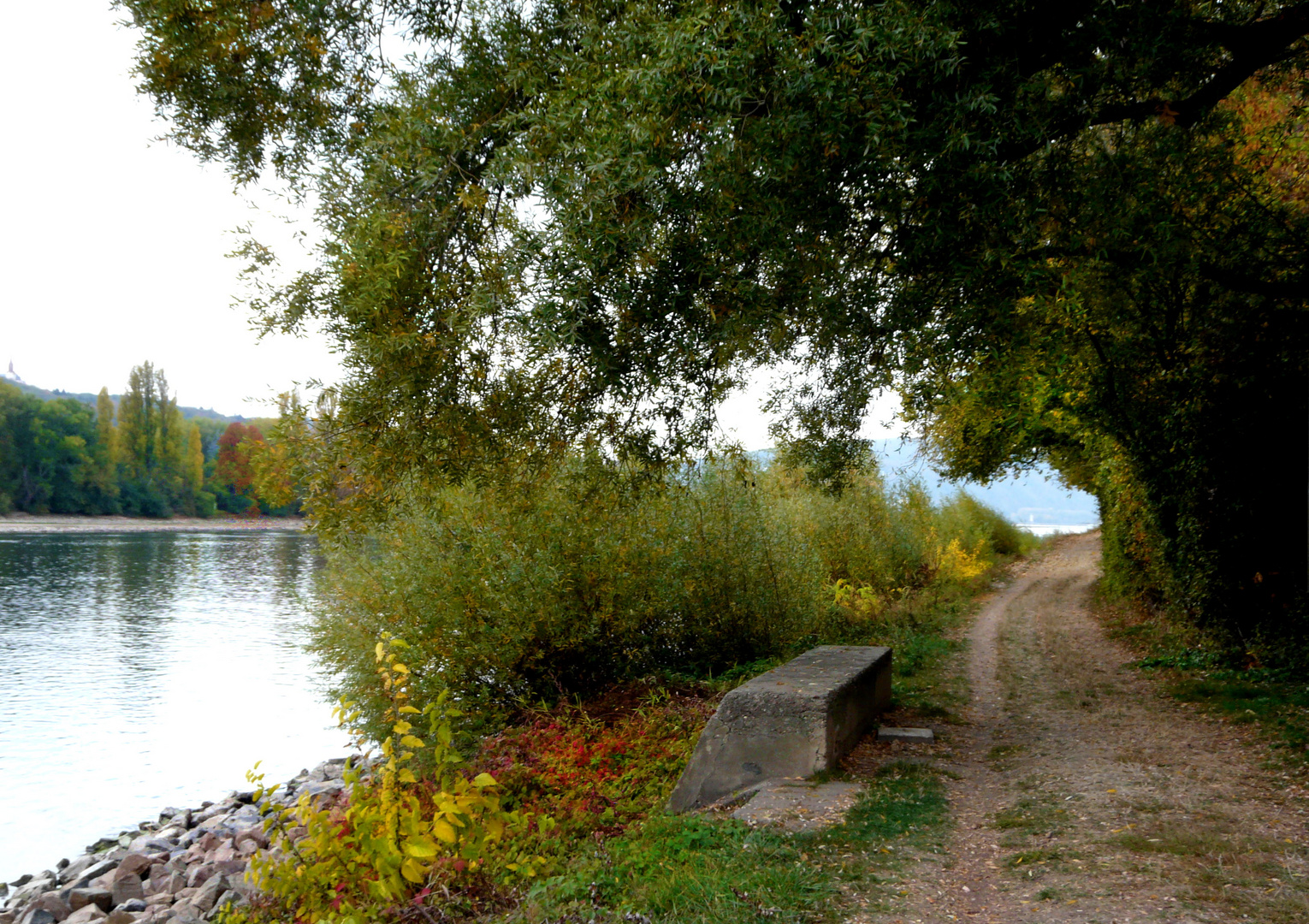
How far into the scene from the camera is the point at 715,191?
5.77 m

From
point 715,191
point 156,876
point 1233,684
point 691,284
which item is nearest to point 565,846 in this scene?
point 691,284

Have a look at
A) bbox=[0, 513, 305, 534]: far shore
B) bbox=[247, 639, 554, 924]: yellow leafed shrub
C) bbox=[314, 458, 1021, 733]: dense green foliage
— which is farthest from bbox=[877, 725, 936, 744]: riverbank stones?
bbox=[0, 513, 305, 534]: far shore

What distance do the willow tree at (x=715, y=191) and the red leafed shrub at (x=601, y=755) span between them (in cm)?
291

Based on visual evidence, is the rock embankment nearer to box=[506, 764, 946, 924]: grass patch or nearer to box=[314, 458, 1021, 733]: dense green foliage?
box=[314, 458, 1021, 733]: dense green foliage

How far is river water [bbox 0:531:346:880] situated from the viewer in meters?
12.9

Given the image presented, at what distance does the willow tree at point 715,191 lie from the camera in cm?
554

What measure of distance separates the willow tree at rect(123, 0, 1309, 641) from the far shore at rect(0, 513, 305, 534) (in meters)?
59.1

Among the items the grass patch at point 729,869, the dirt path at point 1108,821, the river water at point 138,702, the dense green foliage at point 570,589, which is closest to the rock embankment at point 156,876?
the river water at point 138,702

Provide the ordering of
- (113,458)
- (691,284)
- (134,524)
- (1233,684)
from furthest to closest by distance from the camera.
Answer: (113,458)
(134,524)
(1233,684)
(691,284)

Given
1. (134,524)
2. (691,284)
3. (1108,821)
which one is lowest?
(1108,821)

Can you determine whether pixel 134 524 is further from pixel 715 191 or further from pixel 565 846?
pixel 715 191

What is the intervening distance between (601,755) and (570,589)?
97.0 inches

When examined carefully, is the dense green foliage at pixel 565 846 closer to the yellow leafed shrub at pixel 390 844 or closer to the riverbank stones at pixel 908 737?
the yellow leafed shrub at pixel 390 844

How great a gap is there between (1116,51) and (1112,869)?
19.2 feet
